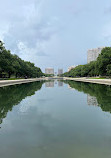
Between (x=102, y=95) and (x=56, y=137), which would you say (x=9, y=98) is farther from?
(x=102, y=95)

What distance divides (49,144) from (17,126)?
7.24 ft

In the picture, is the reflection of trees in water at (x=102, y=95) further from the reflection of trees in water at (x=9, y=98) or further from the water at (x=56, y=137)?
the reflection of trees in water at (x=9, y=98)

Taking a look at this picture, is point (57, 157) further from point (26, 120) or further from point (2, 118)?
point (2, 118)

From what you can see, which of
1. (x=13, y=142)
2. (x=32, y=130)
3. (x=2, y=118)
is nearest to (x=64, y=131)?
(x=32, y=130)

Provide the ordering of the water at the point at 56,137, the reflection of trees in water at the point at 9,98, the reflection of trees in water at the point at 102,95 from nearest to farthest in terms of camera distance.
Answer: the water at the point at 56,137 → the reflection of trees in water at the point at 9,98 → the reflection of trees in water at the point at 102,95

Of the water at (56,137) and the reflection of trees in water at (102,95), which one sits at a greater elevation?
the reflection of trees in water at (102,95)

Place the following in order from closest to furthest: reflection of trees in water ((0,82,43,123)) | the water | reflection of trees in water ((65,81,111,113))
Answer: the water
reflection of trees in water ((0,82,43,123))
reflection of trees in water ((65,81,111,113))

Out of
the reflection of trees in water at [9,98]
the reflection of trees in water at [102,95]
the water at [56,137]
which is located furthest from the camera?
the reflection of trees in water at [102,95]

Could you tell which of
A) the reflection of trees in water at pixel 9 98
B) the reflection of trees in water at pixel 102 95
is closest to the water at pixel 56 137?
the reflection of trees in water at pixel 9 98

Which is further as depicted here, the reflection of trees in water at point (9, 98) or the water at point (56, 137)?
the reflection of trees in water at point (9, 98)

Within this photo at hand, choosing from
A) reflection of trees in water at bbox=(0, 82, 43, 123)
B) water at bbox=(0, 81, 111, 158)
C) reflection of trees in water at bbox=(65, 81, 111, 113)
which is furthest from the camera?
reflection of trees in water at bbox=(65, 81, 111, 113)

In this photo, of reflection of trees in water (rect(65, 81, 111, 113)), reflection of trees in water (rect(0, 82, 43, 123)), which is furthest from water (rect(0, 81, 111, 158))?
reflection of trees in water (rect(65, 81, 111, 113))

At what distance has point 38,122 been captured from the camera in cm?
630

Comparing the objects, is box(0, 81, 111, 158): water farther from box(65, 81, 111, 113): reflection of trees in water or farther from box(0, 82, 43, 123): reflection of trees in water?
box(65, 81, 111, 113): reflection of trees in water
